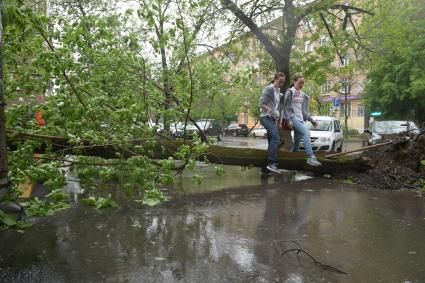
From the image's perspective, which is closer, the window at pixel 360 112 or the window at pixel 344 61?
the window at pixel 344 61

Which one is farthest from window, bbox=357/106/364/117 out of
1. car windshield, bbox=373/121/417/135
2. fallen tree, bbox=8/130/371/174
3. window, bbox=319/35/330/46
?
fallen tree, bbox=8/130/371/174

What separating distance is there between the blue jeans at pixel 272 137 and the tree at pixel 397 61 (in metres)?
8.16

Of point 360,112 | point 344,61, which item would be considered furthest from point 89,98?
point 360,112

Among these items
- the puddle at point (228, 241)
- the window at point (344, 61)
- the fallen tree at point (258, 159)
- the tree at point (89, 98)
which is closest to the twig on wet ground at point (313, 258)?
the puddle at point (228, 241)

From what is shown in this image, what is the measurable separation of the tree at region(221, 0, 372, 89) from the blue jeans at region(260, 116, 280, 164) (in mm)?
5572

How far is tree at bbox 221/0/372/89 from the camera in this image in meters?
12.6

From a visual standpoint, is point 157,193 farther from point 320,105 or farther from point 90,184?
point 320,105

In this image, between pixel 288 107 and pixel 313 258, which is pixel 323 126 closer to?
pixel 288 107

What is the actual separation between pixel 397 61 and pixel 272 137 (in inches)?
872

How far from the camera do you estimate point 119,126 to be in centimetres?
482

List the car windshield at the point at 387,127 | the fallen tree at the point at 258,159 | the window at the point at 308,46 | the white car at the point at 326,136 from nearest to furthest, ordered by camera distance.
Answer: the fallen tree at the point at 258,159 → the window at the point at 308,46 → the white car at the point at 326,136 → the car windshield at the point at 387,127

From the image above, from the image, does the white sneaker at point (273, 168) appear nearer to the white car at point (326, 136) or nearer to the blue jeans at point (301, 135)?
the blue jeans at point (301, 135)

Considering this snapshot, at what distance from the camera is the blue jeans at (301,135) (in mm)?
7926

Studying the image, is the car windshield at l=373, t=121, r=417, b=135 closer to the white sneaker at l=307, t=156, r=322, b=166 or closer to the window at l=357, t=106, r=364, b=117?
the white sneaker at l=307, t=156, r=322, b=166
